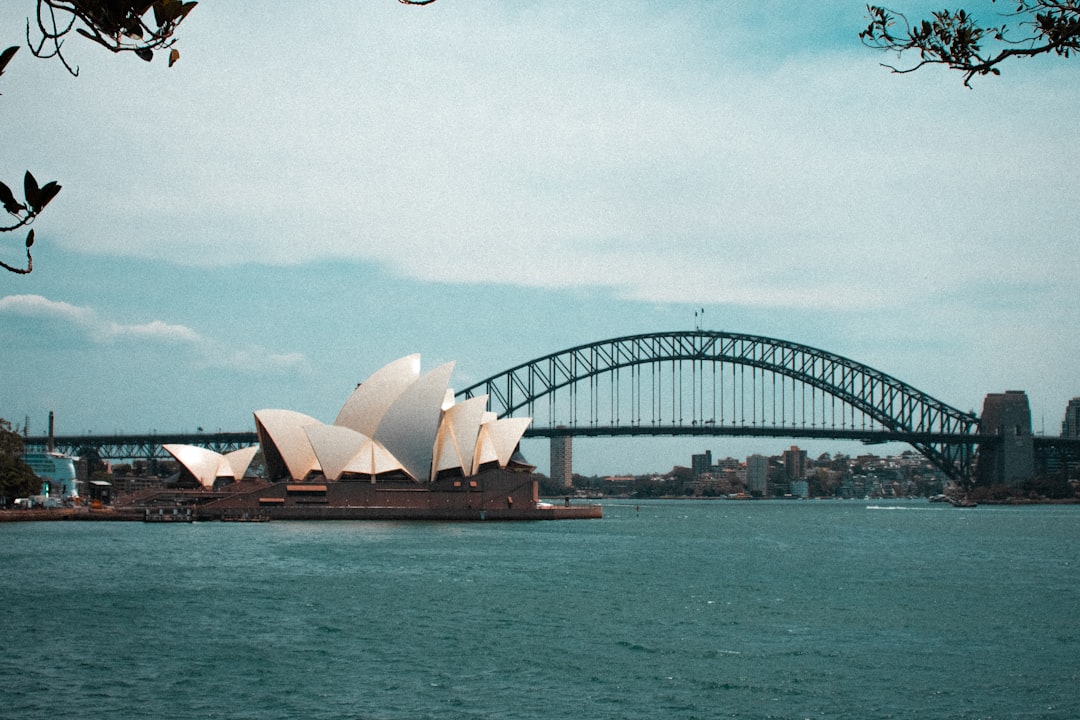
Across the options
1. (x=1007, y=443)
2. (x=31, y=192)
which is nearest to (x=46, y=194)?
(x=31, y=192)

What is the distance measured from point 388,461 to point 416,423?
3.03 m

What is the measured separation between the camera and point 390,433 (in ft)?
219

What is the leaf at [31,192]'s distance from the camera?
177 inches

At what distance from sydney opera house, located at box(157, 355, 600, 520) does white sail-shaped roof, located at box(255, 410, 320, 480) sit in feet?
0.19

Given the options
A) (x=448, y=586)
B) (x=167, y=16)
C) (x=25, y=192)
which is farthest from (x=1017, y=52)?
(x=448, y=586)

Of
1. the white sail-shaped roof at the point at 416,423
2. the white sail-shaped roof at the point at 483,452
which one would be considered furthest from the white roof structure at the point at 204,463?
the white sail-shaped roof at the point at 483,452

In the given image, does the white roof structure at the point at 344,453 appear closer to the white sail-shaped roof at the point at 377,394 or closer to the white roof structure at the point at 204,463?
the white sail-shaped roof at the point at 377,394

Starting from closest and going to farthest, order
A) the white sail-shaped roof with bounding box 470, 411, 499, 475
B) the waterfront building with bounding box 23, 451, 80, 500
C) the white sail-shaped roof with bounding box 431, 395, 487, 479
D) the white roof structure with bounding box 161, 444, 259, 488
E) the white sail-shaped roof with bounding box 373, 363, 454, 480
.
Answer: the white sail-shaped roof with bounding box 373, 363, 454, 480, the white sail-shaped roof with bounding box 431, 395, 487, 479, the white sail-shaped roof with bounding box 470, 411, 499, 475, the white roof structure with bounding box 161, 444, 259, 488, the waterfront building with bounding box 23, 451, 80, 500

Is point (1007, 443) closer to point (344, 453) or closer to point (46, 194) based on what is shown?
point (344, 453)

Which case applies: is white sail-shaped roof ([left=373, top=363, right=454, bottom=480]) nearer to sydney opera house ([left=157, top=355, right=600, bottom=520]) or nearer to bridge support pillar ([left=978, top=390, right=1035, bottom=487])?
sydney opera house ([left=157, top=355, right=600, bottom=520])

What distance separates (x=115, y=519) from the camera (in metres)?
68.4

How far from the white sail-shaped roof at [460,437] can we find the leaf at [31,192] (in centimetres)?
6322

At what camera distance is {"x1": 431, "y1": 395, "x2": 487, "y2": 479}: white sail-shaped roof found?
2665 inches

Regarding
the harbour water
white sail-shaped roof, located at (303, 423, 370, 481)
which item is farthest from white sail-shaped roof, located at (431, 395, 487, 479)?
the harbour water
